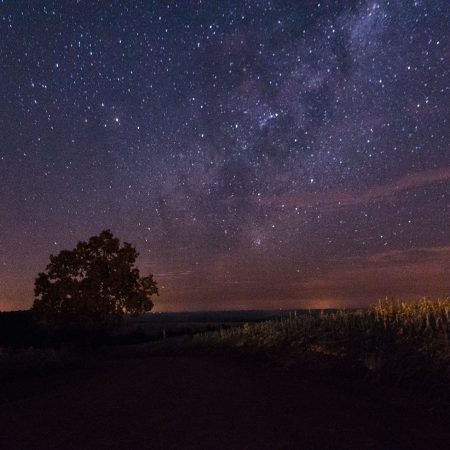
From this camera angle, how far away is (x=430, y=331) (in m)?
11.7

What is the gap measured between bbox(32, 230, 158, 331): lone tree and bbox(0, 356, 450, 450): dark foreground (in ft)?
78.3

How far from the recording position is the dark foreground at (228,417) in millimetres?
6125

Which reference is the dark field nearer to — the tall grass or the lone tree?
the tall grass

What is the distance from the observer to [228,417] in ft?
23.9

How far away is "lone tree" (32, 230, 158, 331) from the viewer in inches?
1372

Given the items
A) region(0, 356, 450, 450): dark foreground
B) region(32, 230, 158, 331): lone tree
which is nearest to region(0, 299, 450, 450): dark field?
region(0, 356, 450, 450): dark foreground

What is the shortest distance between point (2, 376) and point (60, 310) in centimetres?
1939

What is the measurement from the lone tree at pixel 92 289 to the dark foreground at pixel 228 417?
23.9 m

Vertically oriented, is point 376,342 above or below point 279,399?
above

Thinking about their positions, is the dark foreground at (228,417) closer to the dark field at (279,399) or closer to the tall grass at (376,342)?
the dark field at (279,399)

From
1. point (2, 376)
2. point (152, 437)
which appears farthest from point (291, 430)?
point (2, 376)

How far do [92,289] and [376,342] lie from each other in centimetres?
2568

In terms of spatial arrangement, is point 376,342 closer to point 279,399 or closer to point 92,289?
point 279,399

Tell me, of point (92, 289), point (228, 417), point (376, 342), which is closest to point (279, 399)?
point (228, 417)
